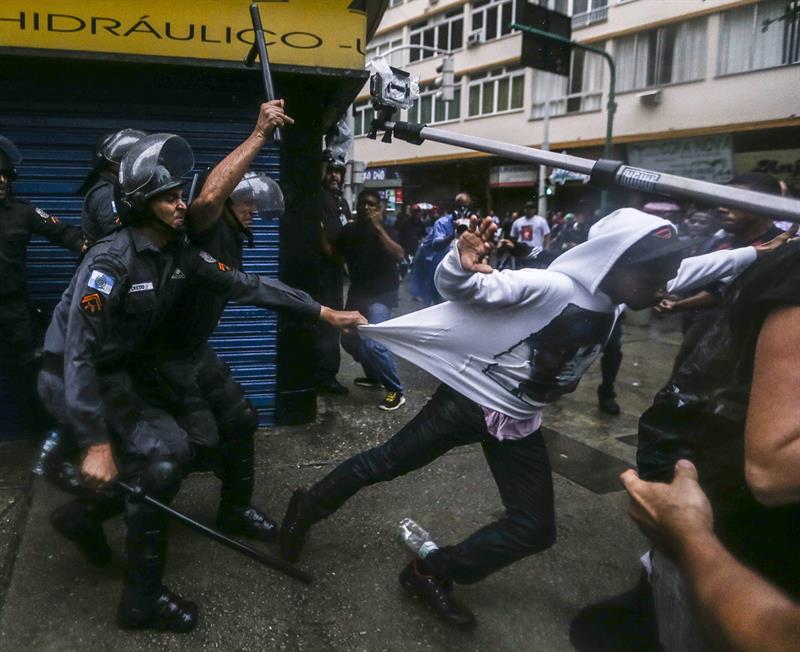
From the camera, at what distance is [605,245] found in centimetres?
261

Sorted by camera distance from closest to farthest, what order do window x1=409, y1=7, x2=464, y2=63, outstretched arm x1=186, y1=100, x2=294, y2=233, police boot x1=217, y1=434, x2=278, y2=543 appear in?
outstretched arm x1=186, y1=100, x2=294, y2=233 → police boot x1=217, y1=434, x2=278, y2=543 → window x1=409, y1=7, x2=464, y2=63

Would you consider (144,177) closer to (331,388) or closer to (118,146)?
(118,146)

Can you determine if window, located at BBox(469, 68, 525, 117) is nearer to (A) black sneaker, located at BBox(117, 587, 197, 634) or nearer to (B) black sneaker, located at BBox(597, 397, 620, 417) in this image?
(B) black sneaker, located at BBox(597, 397, 620, 417)

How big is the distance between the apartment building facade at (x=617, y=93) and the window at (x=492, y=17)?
50mm

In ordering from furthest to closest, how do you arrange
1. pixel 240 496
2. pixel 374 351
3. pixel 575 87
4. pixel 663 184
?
1. pixel 575 87
2. pixel 374 351
3. pixel 240 496
4. pixel 663 184

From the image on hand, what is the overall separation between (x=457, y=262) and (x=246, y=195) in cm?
145

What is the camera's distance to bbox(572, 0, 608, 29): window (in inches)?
917

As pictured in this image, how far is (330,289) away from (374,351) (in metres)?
1.19

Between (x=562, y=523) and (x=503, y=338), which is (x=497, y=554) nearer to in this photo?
(x=503, y=338)

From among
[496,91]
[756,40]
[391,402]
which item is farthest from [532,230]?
[496,91]

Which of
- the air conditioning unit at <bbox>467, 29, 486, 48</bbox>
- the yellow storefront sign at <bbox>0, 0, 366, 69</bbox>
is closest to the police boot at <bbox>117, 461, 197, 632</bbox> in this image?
the yellow storefront sign at <bbox>0, 0, 366, 69</bbox>

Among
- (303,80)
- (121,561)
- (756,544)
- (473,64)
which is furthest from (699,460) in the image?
(473,64)

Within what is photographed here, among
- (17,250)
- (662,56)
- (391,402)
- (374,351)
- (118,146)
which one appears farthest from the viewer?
(662,56)

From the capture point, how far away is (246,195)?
3.59m
